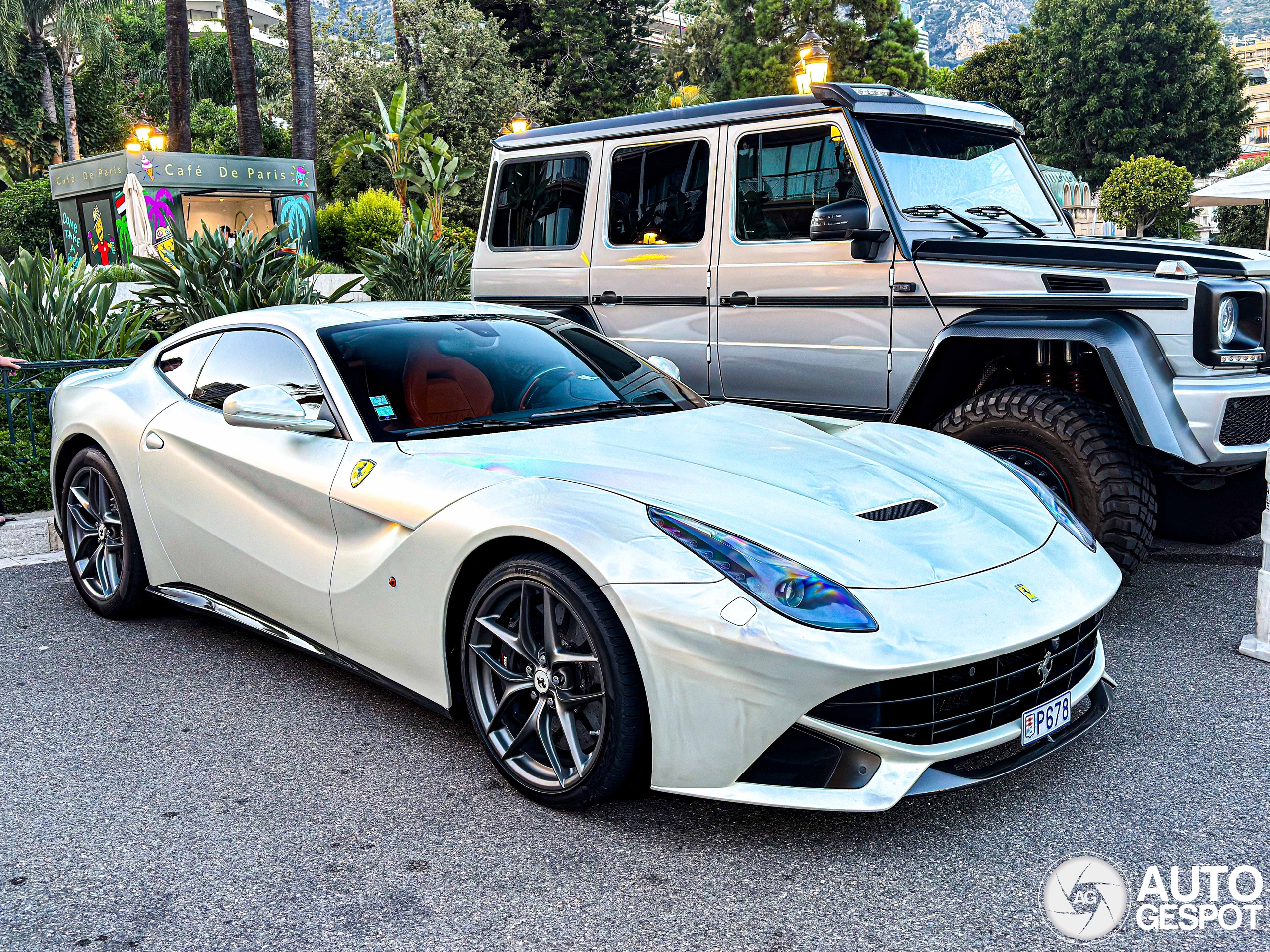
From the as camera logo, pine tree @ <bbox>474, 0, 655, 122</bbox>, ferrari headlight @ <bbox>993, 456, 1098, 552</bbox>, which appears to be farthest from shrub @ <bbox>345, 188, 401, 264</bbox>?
the as camera logo

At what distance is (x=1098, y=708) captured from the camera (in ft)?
10.7

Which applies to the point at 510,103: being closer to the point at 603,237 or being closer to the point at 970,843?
the point at 603,237

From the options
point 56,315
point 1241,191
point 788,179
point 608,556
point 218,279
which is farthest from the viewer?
→ point 1241,191

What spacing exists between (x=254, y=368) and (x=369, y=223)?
2428 cm

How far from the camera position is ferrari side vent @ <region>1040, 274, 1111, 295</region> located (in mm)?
4836

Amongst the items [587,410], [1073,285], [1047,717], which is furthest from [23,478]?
[1047,717]

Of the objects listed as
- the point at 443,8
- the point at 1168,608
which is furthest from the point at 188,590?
the point at 443,8

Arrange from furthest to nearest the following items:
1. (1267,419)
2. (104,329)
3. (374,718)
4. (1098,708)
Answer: (104,329) → (1267,419) → (374,718) → (1098,708)

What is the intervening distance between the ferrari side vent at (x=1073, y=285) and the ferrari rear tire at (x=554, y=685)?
3033 mm

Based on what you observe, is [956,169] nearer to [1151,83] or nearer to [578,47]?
[578,47]

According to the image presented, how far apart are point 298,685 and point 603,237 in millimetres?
3543

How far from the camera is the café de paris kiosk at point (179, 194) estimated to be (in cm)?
2670

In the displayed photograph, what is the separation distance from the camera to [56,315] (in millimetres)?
8367

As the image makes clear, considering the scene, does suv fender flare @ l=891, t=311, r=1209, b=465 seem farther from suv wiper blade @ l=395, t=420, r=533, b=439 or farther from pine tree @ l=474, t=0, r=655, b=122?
pine tree @ l=474, t=0, r=655, b=122
